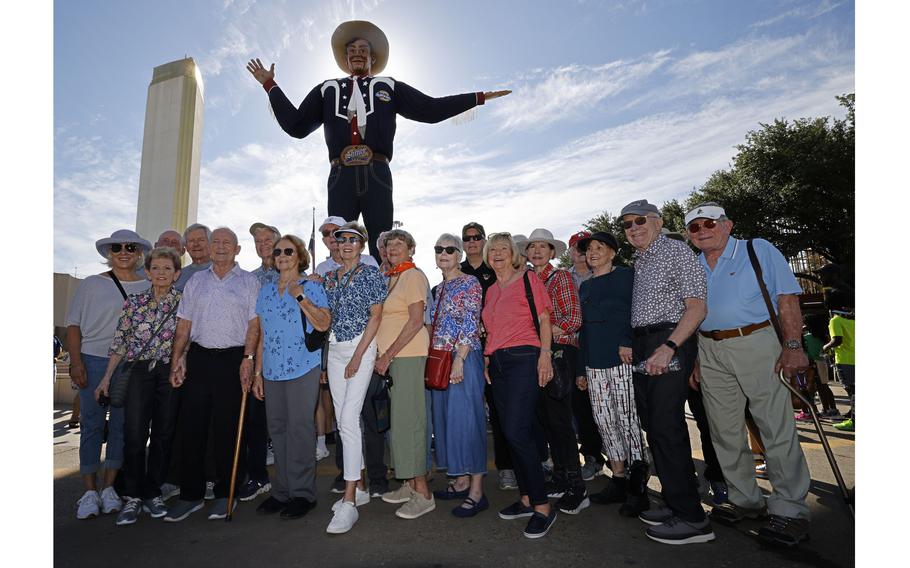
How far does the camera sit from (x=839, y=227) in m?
19.4

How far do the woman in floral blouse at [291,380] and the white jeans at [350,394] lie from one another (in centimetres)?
18

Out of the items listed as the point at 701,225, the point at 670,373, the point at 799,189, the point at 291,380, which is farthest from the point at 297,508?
the point at 799,189

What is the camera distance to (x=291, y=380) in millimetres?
3609

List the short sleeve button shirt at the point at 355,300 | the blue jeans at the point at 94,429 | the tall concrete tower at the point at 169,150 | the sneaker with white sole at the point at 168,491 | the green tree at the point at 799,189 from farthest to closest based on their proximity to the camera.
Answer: the tall concrete tower at the point at 169,150, the green tree at the point at 799,189, the sneaker with white sole at the point at 168,491, the blue jeans at the point at 94,429, the short sleeve button shirt at the point at 355,300

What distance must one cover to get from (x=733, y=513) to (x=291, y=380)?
123 inches

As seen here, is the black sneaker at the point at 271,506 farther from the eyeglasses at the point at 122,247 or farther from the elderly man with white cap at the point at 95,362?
the eyeglasses at the point at 122,247

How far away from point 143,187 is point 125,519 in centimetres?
2235

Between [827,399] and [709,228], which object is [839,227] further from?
[709,228]

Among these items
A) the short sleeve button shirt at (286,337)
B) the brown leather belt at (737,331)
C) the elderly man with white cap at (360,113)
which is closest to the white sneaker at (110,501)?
the short sleeve button shirt at (286,337)

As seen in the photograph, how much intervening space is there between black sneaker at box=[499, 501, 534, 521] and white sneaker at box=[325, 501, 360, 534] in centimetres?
99

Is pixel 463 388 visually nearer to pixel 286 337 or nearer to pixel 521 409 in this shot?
pixel 521 409

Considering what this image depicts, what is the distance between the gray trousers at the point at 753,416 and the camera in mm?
3031

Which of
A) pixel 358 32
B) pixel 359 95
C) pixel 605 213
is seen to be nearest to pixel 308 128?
pixel 359 95

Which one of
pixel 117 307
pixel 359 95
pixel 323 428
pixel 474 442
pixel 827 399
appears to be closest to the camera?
pixel 474 442
